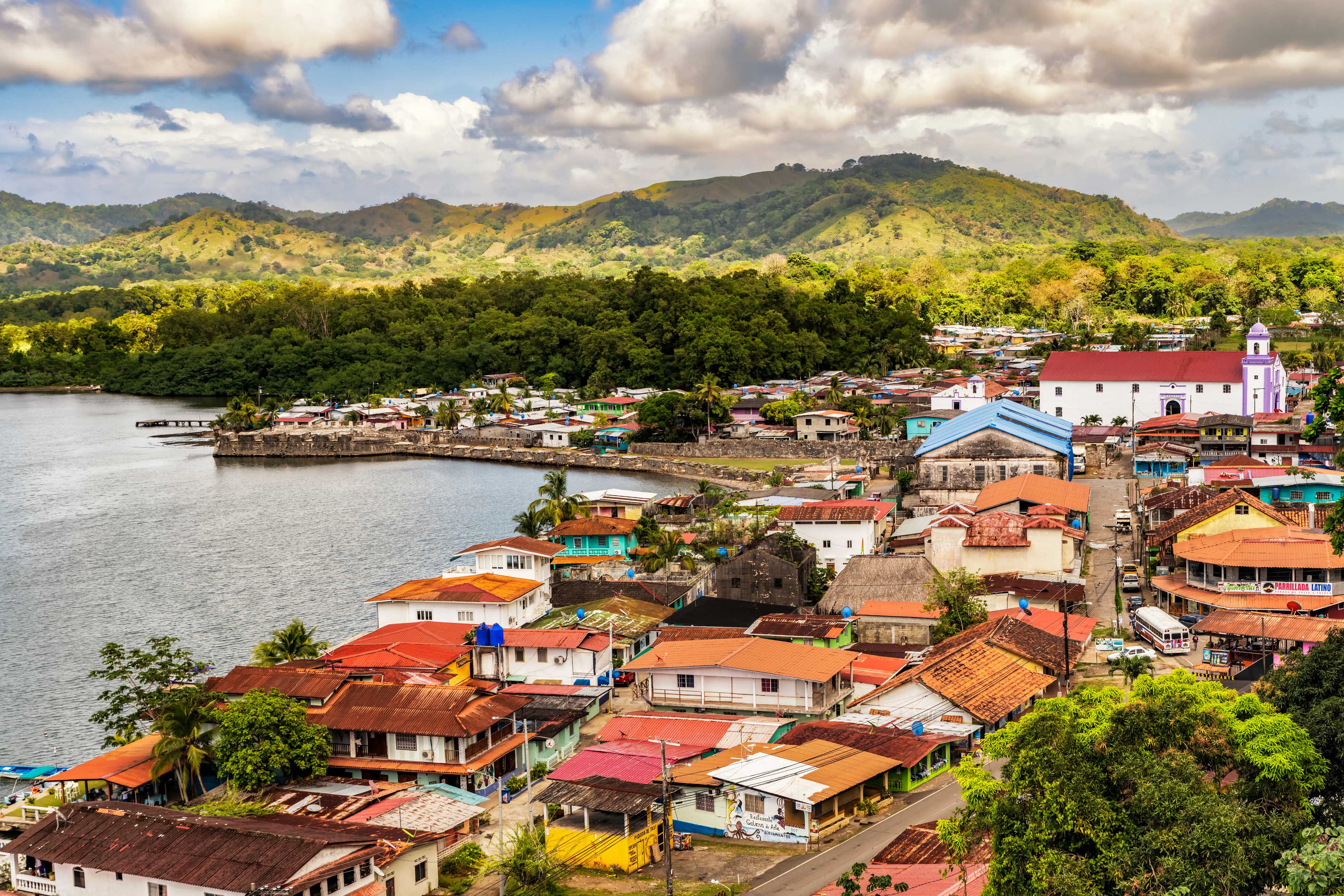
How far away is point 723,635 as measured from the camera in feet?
72.2

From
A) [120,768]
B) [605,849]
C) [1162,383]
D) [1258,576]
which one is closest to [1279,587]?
[1258,576]

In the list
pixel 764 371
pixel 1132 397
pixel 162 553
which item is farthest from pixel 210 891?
pixel 764 371

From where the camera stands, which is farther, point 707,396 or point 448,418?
point 448,418

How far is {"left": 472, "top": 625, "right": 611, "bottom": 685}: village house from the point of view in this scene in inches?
840

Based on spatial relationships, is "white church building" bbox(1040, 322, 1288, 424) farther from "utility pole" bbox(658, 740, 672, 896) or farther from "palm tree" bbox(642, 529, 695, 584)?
"utility pole" bbox(658, 740, 672, 896)

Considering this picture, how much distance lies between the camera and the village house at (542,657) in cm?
2134

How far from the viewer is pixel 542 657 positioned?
21.5 m

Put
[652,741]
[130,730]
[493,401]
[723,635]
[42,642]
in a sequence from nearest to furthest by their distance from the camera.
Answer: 1. [652,741]
2. [130,730]
3. [723,635]
4. [42,642]
5. [493,401]

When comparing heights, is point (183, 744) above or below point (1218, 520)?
below

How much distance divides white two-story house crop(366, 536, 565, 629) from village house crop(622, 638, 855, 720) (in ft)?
13.5

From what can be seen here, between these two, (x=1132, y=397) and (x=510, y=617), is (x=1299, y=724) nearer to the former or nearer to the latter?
(x=510, y=617)

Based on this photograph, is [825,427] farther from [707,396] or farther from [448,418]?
[448,418]

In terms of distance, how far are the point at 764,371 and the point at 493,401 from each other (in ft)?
51.5

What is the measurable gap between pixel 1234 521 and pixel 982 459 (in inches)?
406
